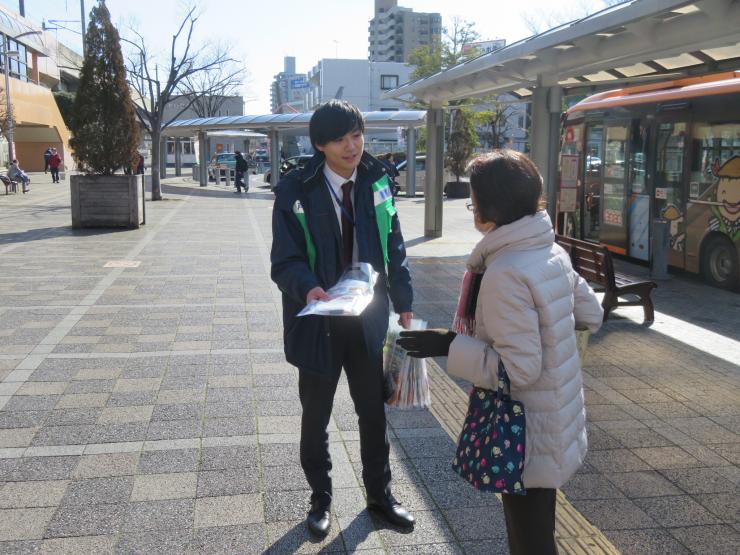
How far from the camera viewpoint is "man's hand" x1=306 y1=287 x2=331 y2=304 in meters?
2.77

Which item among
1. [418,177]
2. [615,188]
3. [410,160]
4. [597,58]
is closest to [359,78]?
[418,177]

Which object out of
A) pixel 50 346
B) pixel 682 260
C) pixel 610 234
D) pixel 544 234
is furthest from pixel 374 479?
pixel 610 234

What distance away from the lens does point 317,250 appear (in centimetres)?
302

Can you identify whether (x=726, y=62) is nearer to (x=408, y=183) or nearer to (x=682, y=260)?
(x=682, y=260)

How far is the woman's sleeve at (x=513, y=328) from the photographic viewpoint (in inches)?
87.0

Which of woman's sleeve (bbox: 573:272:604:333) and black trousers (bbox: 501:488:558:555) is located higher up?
woman's sleeve (bbox: 573:272:604:333)

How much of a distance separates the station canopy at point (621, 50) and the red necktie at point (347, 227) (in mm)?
3936

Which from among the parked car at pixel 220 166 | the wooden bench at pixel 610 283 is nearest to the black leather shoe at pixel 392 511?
the wooden bench at pixel 610 283

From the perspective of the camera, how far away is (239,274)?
1009 cm

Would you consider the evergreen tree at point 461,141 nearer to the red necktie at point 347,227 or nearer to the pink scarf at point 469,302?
the red necktie at point 347,227

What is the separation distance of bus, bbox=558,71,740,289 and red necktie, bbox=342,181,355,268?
285 inches

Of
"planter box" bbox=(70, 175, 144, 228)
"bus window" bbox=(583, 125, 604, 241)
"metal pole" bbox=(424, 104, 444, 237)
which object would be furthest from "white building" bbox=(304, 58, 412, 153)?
"bus window" bbox=(583, 125, 604, 241)

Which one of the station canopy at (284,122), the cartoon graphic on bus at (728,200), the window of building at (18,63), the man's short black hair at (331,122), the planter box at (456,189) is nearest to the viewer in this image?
the man's short black hair at (331,122)

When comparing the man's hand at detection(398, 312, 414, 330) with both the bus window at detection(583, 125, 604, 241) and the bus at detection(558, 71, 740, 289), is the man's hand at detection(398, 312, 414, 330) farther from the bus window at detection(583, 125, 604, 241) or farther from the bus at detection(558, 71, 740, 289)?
the bus window at detection(583, 125, 604, 241)
